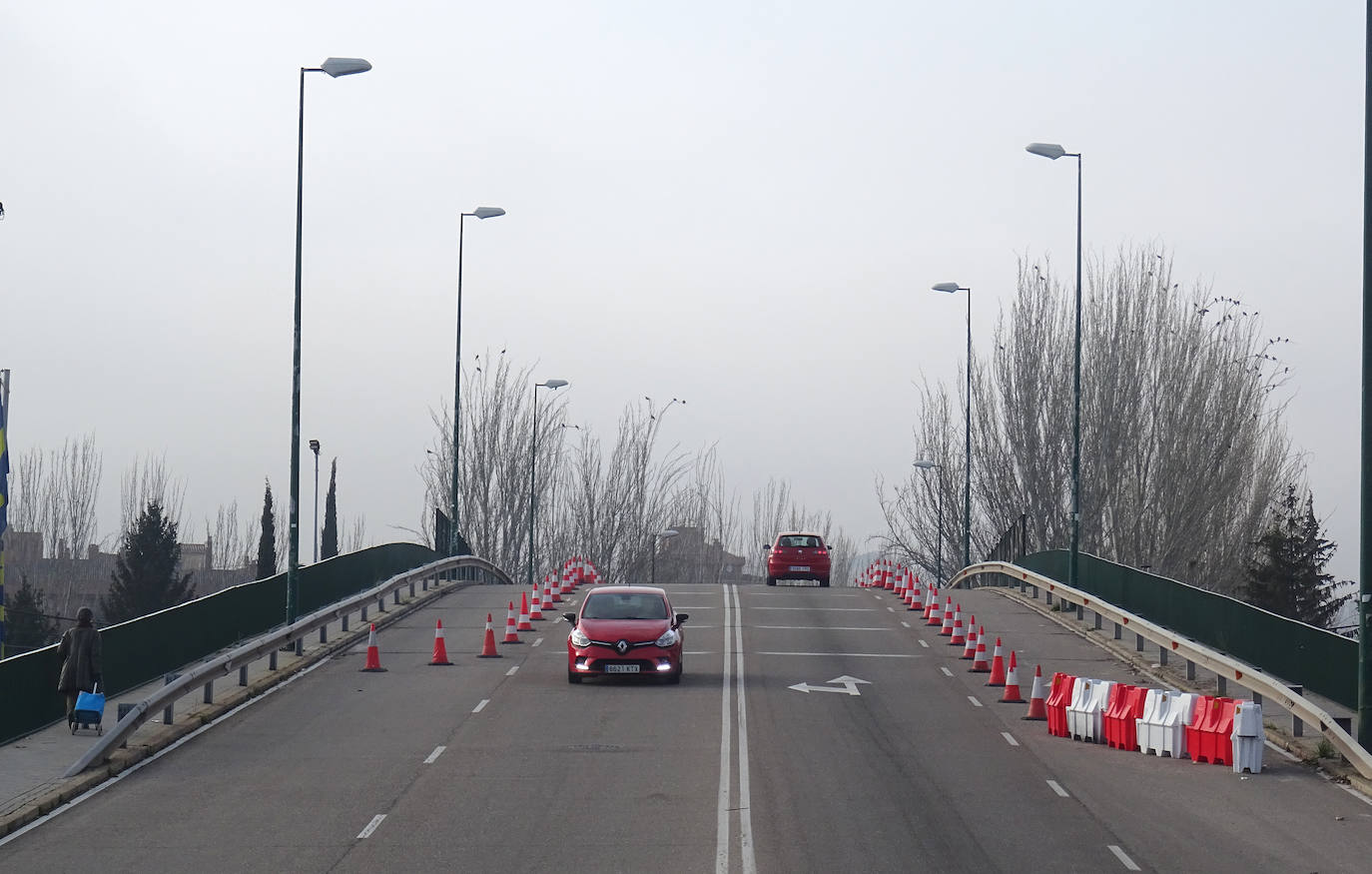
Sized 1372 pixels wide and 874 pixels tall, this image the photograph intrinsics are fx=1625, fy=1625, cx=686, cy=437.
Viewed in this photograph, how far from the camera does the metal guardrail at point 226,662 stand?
17.3m

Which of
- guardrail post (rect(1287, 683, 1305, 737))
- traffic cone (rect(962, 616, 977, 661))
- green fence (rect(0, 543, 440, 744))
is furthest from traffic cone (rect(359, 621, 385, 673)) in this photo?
guardrail post (rect(1287, 683, 1305, 737))

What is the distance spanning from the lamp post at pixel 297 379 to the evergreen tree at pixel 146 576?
41.2m

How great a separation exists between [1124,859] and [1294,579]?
4408 cm

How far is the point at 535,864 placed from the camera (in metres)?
12.4

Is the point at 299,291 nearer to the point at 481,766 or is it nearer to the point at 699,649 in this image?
the point at 699,649

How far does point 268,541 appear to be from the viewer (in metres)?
82.1

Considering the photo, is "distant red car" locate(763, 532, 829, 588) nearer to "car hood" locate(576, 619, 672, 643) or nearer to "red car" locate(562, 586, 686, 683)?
"red car" locate(562, 586, 686, 683)

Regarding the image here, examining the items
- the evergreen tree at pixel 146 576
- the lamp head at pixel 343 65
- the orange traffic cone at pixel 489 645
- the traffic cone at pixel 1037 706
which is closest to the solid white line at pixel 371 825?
the traffic cone at pixel 1037 706

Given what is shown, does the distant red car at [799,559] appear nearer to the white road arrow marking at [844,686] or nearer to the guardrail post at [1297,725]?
the white road arrow marking at [844,686]

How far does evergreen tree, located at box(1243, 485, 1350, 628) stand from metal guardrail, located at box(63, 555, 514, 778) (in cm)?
3042

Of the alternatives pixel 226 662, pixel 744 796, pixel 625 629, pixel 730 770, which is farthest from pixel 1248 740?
pixel 226 662

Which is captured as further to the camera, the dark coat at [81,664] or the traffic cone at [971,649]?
the traffic cone at [971,649]

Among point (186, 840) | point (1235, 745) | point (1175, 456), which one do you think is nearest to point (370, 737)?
point (186, 840)

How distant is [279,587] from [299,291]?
5095 mm
